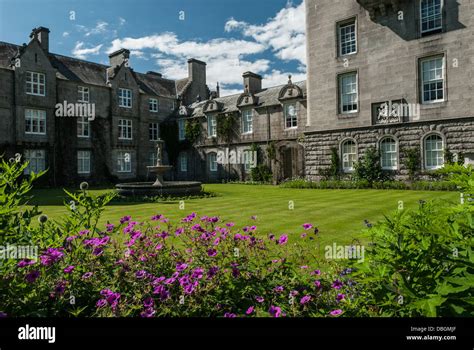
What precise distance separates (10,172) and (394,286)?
9.93 feet

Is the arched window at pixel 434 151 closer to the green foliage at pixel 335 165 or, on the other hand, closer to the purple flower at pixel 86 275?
the green foliage at pixel 335 165

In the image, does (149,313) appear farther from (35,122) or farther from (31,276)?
(35,122)

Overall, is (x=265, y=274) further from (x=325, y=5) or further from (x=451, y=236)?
(x=325, y=5)

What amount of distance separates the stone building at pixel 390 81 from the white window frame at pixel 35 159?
20.5 m

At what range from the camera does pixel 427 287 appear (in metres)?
2.09

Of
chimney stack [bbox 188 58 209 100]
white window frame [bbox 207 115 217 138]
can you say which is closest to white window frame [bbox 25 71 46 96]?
white window frame [bbox 207 115 217 138]

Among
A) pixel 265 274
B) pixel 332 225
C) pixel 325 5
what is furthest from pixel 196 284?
pixel 325 5

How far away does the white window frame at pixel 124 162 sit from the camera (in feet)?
103

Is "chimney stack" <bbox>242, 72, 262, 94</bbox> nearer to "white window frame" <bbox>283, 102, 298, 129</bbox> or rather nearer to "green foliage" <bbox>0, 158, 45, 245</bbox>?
"white window frame" <bbox>283, 102, 298, 129</bbox>

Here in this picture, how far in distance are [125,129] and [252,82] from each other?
12834 millimetres

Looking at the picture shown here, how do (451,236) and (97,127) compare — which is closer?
(451,236)

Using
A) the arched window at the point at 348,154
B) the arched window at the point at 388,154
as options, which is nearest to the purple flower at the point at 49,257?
the arched window at the point at 388,154

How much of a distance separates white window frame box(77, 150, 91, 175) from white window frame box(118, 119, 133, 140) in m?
3.56

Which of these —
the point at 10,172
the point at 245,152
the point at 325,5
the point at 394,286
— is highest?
the point at 325,5
